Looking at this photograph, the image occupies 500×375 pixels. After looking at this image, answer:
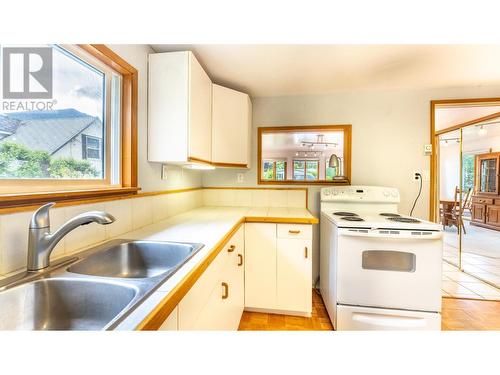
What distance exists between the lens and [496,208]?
3.89 metres

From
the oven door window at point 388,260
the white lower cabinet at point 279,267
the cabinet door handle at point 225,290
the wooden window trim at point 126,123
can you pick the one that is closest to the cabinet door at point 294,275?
the white lower cabinet at point 279,267

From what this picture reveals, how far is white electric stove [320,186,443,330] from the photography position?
1.52 metres

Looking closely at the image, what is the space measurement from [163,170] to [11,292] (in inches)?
46.4

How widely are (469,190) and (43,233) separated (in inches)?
211

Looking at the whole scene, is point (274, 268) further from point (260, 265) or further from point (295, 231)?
point (295, 231)

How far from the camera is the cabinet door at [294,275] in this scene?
1.79 meters

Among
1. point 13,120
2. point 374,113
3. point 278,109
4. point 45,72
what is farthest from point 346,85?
point 13,120

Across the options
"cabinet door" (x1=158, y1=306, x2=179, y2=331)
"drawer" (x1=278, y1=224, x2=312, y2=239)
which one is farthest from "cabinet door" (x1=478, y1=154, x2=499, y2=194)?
"cabinet door" (x1=158, y1=306, x2=179, y2=331)

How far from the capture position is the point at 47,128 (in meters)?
0.94

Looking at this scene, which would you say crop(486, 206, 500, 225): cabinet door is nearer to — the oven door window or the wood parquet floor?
the wood parquet floor

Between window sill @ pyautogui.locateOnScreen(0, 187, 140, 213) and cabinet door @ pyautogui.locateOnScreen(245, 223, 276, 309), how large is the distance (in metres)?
1.06

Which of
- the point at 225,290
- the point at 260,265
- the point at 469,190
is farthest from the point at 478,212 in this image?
the point at 225,290

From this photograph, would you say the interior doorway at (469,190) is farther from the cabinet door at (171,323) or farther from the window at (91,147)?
the window at (91,147)
